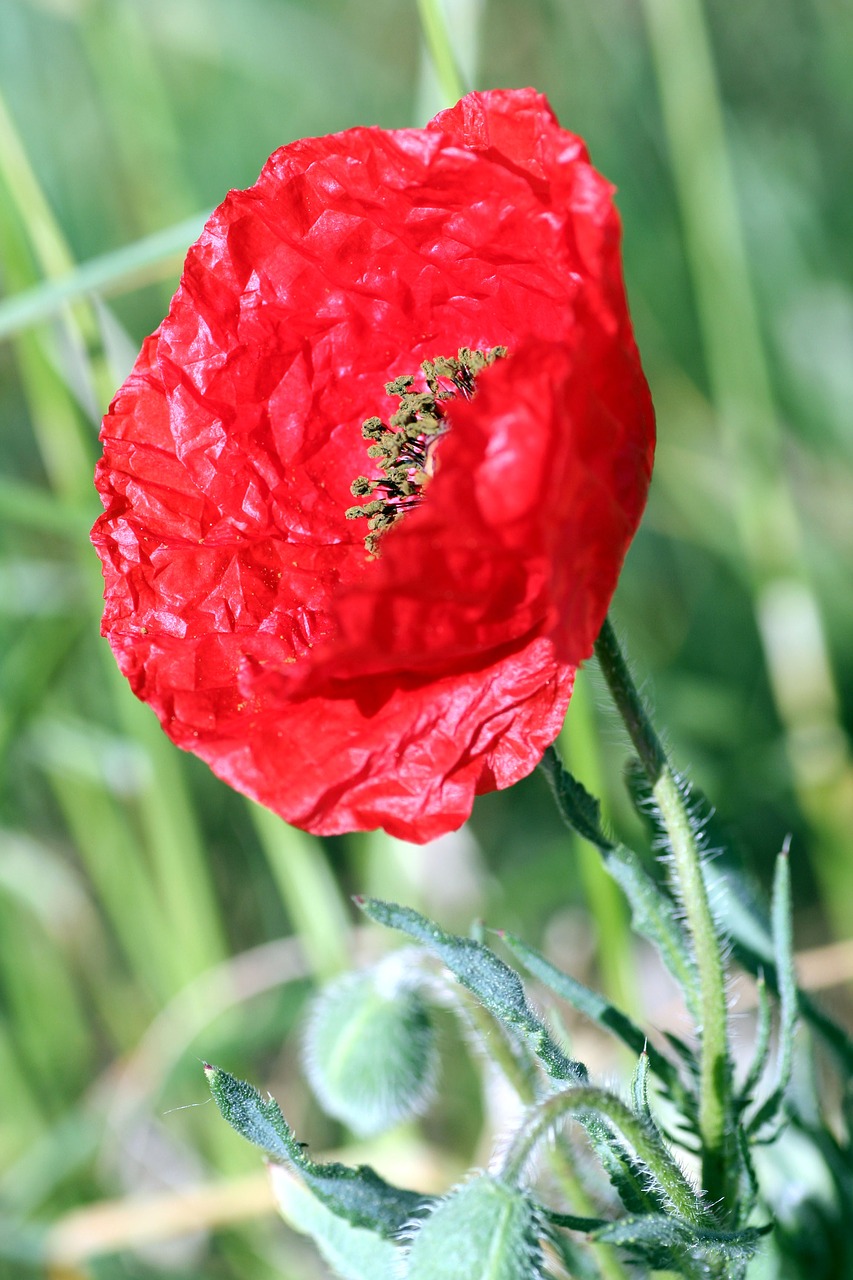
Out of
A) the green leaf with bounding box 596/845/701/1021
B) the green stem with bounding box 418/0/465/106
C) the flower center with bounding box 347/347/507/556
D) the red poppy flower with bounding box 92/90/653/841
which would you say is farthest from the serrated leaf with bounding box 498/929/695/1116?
the green stem with bounding box 418/0/465/106

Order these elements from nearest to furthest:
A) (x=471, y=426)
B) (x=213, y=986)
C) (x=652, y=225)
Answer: (x=471, y=426), (x=213, y=986), (x=652, y=225)

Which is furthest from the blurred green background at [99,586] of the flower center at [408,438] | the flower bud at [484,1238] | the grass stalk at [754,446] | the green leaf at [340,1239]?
the flower bud at [484,1238]

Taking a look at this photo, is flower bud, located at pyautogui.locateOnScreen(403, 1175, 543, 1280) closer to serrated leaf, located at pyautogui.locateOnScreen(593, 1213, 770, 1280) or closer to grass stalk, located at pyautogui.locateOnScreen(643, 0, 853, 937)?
serrated leaf, located at pyautogui.locateOnScreen(593, 1213, 770, 1280)

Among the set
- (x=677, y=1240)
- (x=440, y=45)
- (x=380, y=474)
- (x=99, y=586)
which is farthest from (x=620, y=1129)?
(x=99, y=586)

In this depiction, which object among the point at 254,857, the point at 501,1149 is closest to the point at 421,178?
the point at 501,1149

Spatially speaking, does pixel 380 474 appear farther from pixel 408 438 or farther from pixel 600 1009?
pixel 600 1009

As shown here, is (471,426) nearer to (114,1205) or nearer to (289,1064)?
(114,1205)
